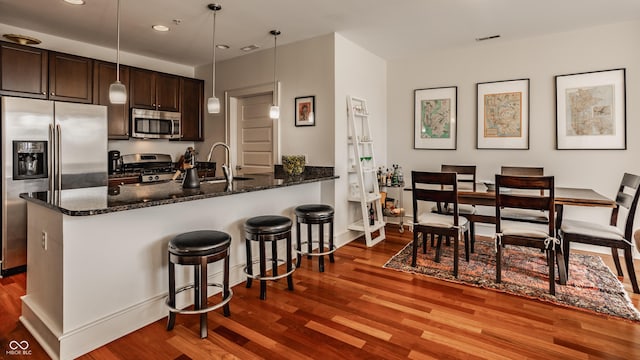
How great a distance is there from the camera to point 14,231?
10.9 feet

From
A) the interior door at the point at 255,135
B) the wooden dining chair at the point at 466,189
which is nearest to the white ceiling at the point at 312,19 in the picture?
the interior door at the point at 255,135

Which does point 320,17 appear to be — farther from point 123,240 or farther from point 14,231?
point 14,231

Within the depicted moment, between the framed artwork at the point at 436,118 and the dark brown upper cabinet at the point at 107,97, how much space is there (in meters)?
4.05

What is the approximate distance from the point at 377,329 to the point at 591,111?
3.70m

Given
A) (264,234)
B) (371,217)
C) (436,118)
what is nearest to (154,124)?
(264,234)

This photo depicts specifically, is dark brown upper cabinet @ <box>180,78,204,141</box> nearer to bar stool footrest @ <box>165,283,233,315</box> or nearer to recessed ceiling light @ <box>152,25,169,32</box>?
recessed ceiling light @ <box>152,25,169,32</box>

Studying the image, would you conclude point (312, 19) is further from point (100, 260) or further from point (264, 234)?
point (100, 260)

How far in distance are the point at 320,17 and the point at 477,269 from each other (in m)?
3.01

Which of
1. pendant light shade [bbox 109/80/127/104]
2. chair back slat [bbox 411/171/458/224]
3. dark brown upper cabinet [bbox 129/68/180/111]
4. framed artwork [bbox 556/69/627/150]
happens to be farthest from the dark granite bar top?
framed artwork [bbox 556/69/627/150]

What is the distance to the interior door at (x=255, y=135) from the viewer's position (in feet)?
16.0

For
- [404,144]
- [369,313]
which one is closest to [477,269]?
[369,313]

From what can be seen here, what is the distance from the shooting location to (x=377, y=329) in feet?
7.39

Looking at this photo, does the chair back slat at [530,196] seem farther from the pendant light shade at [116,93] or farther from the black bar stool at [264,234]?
the pendant light shade at [116,93]

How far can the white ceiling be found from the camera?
10.6 feet
